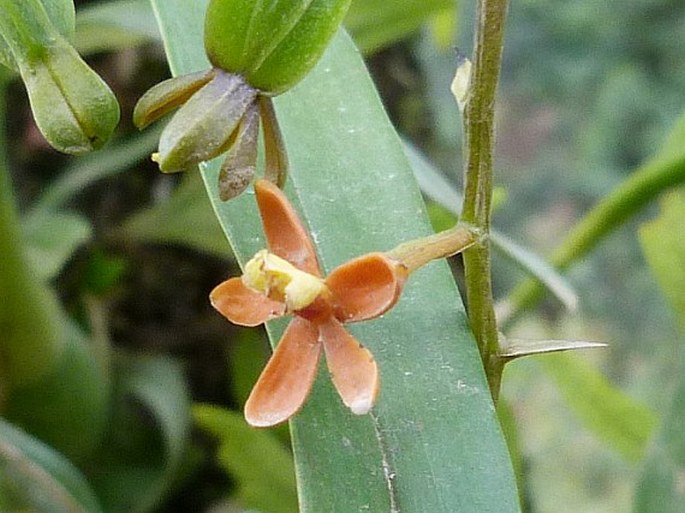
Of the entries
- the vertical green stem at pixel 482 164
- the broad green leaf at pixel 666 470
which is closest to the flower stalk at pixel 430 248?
the vertical green stem at pixel 482 164

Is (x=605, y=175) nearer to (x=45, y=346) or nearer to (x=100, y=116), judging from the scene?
(x=45, y=346)

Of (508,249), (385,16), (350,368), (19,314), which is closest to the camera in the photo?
(350,368)

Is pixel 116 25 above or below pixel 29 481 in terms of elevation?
above

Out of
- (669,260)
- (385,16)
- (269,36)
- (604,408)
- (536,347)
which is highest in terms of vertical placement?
(269,36)

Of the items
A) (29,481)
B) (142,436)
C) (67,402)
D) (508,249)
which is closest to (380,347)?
(508,249)

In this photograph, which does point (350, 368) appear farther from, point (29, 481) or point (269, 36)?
point (29, 481)
